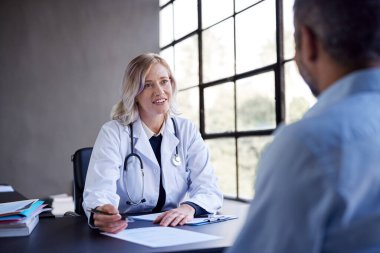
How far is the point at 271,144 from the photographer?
625mm

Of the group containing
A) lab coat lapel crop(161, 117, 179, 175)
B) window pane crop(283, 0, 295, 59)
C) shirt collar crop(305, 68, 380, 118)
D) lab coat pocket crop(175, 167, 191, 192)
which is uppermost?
window pane crop(283, 0, 295, 59)

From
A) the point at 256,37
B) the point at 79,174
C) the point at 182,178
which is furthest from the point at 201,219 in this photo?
the point at 256,37

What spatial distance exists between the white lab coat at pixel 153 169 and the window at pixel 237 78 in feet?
2.60

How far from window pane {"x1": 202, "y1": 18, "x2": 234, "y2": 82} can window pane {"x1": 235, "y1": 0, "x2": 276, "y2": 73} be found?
0.40ft

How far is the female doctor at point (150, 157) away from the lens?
1915mm

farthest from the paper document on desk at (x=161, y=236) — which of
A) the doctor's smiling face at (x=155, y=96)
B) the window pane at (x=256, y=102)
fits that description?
the window pane at (x=256, y=102)

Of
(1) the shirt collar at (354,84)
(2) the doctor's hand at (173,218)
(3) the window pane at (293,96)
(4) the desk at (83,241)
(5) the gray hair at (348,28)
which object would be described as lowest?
(4) the desk at (83,241)

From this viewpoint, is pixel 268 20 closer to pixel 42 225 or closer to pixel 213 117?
pixel 213 117

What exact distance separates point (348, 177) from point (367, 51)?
0.20 metres

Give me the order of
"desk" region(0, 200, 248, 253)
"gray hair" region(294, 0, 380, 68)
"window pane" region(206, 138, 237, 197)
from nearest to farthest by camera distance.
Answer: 1. "gray hair" region(294, 0, 380, 68)
2. "desk" region(0, 200, 248, 253)
3. "window pane" region(206, 138, 237, 197)

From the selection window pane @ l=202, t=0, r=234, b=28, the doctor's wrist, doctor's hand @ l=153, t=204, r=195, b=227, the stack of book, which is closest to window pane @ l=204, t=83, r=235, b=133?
window pane @ l=202, t=0, r=234, b=28

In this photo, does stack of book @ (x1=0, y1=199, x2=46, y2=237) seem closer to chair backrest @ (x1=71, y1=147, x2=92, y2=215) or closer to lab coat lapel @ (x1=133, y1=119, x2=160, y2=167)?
lab coat lapel @ (x1=133, y1=119, x2=160, y2=167)

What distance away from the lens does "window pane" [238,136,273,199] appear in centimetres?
351

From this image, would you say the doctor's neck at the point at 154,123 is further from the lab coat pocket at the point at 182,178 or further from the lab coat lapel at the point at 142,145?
the lab coat pocket at the point at 182,178
